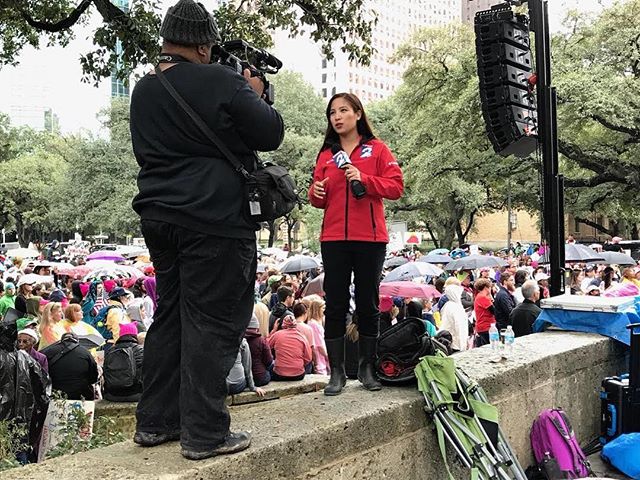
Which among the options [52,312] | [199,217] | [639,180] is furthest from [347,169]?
[639,180]

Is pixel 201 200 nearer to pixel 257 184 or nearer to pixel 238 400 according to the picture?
pixel 257 184

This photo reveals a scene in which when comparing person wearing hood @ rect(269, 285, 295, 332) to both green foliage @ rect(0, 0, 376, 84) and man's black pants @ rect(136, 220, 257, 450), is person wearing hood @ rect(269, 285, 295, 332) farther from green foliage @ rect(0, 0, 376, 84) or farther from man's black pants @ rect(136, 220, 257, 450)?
man's black pants @ rect(136, 220, 257, 450)

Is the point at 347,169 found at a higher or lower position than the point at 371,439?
higher

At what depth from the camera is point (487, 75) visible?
7.61m

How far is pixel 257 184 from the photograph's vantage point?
272cm

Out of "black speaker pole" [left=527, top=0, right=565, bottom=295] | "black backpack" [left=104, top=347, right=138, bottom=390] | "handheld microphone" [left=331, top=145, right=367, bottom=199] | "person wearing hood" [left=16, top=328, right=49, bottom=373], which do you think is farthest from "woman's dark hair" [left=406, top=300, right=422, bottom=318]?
"handheld microphone" [left=331, top=145, right=367, bottom=199]

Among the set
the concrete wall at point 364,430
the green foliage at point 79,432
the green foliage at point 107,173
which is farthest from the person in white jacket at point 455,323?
the green foliage at point 107,173

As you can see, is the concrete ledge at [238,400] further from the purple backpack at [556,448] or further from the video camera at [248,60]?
the video camera at [248,60]

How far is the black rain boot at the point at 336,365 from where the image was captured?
377cm

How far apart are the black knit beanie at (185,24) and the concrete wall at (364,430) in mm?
1723

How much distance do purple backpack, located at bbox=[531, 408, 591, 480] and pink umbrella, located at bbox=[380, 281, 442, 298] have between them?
7843mm

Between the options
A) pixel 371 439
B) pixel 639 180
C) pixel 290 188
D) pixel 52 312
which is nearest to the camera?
pixel 290 188

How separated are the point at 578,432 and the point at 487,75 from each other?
4196mm

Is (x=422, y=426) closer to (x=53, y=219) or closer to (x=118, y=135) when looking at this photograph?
(x=118, y=135)
